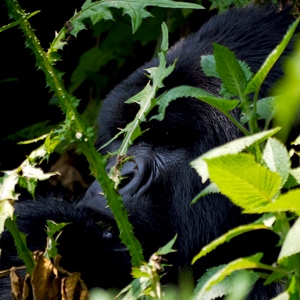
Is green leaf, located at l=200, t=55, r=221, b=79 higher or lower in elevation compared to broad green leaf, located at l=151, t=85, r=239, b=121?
higher

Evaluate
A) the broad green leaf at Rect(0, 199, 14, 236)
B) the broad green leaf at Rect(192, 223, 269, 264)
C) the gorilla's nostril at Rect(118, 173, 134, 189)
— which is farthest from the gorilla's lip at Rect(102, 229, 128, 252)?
the broad green leaf at Rect(192, 223, 269, 264)

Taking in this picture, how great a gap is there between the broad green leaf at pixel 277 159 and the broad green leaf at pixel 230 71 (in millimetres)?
195

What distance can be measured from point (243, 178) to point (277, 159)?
111 mm

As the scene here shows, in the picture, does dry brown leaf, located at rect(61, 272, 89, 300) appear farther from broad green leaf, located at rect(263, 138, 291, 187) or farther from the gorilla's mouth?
the gorilla's mouth

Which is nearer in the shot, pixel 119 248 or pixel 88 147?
pixel 88 147

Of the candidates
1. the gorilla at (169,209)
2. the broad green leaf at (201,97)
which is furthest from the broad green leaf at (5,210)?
the gorilla at (169,209)

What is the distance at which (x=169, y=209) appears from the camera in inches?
71.4

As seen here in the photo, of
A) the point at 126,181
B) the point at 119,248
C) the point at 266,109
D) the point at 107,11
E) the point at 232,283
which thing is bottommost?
the point at 119,248

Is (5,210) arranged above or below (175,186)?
above

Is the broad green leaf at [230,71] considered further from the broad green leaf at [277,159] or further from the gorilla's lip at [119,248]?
the gorilla's lip at [119,248]

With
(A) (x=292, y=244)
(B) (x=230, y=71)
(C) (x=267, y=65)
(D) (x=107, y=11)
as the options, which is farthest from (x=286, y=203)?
(D) (x=107, y=11)

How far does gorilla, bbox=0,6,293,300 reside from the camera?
1.74 metres

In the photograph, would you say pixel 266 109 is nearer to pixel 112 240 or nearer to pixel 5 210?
pixel 5 210

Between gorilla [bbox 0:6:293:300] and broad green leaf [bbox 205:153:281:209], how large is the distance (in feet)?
2.85
